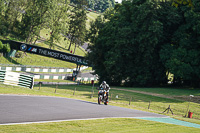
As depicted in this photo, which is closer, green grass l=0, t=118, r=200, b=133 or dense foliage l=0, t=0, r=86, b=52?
green grass l=0, t=118, r=200, b=133

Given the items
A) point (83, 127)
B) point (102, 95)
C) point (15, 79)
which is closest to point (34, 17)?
point (15, 79)

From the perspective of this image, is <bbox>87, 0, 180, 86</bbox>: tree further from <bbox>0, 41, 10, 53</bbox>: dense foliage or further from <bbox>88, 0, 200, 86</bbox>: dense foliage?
<bbox>0, 41, 10, 53</bbox>: dense foliage

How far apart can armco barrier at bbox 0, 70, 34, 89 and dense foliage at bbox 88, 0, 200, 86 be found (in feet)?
Result: 67.7

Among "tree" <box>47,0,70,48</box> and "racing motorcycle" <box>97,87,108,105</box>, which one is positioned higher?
"tree" <box>47,0,70,48</box>

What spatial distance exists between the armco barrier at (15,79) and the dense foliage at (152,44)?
67.7 ft

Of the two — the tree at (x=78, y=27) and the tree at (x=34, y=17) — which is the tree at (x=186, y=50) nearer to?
the tree at (x=34, y=17)

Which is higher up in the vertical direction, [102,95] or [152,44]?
[152,44]

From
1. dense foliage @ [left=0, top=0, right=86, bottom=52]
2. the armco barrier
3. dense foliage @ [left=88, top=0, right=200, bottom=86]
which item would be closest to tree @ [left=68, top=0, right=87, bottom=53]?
dense foliage @ [left=0, top=0, right=86, bottom=52]

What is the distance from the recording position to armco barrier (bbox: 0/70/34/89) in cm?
2698

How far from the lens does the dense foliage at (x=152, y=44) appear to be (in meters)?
42.4

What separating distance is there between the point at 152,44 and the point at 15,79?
80.9ft

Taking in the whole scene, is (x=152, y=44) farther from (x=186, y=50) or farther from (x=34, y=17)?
(x=34, y=17)

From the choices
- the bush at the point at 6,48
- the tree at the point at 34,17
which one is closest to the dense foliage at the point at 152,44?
the bush at the point at 6,48

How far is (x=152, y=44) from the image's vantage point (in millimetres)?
45406
